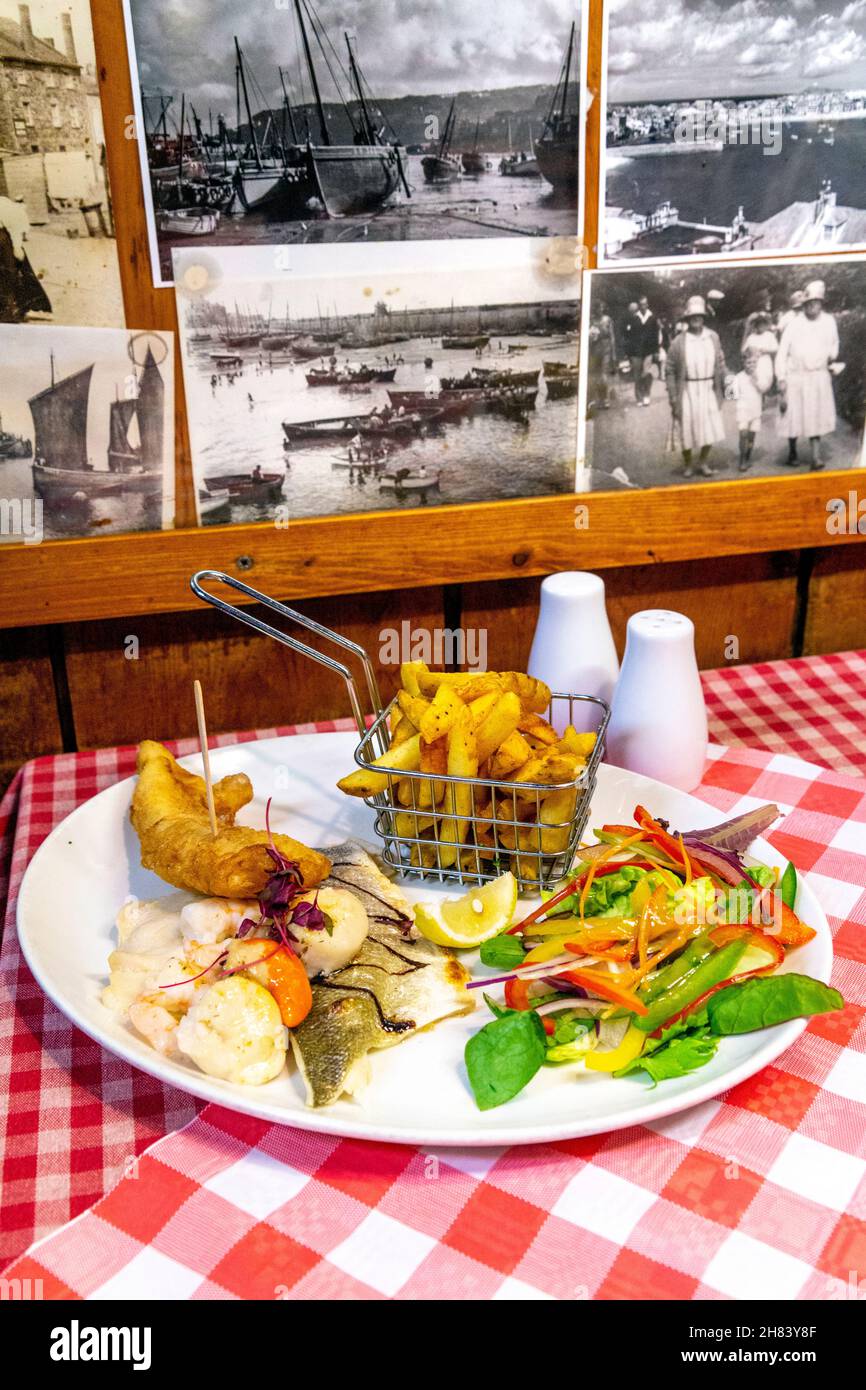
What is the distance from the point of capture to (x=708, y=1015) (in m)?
1.11

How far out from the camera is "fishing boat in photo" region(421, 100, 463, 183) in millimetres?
1680

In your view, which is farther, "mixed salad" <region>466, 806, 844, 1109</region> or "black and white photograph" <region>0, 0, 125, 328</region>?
"black and white photograph" <region>0, 0, 125, 328</region>

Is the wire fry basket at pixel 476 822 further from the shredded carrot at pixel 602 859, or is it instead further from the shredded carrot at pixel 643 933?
the shredded carrot at pixel 643 933

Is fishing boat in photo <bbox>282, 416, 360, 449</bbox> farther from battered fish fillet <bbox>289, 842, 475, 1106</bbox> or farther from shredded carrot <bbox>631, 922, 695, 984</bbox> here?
shredded carrot <bbox>631, 922, 695, 984</bbox>

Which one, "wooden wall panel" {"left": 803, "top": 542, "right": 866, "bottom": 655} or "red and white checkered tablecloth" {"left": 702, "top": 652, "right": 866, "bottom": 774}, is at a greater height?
"wooden wall panel" {"left": 803, "top": 542, "right": 866, "bottom": 655}

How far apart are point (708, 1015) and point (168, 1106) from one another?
55cm

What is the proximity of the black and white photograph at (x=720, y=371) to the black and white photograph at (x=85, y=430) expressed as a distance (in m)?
0.71

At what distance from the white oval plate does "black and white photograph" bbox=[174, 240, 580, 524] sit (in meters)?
0.53

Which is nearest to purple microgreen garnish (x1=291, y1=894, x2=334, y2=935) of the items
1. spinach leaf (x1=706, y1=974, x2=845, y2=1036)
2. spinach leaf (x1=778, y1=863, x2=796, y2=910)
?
spinach leaf (x1=706, y1=974, x2=845, y2=1036)

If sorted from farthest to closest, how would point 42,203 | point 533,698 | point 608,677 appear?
point 608,677 → point 42,203 → point 533,698

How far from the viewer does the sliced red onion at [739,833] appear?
135 centimetres

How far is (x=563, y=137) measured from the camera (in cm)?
172
